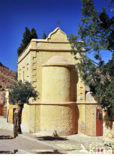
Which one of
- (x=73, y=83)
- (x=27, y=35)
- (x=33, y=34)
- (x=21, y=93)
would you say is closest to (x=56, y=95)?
(x=73, y=83)

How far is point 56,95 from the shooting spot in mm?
23391

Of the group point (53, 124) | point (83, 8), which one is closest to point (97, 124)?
point (53, 124)

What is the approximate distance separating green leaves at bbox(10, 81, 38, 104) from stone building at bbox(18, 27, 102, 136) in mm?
1640

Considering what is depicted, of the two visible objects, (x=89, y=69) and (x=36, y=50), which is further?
(x=36, y=50)

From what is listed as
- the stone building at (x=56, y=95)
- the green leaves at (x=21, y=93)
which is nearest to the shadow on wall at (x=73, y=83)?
the stone building at (x=56, y=95)

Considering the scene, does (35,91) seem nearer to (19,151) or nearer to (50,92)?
(50,92)

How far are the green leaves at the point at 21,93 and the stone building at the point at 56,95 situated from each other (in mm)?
1640

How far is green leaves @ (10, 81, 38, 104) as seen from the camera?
21547mm

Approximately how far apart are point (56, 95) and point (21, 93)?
3366 millimetres

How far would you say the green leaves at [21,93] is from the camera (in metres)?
21.5

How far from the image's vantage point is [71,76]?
2412 centimetres

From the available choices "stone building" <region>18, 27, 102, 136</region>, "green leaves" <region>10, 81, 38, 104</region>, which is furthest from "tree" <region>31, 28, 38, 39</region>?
"green leaves" <region>10, 81, 38, 104</region>

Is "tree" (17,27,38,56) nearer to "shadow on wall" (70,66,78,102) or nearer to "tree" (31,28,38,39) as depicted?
"tree" (31,28,38,39)

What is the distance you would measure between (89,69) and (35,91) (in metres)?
5.49
